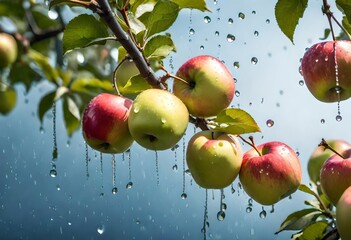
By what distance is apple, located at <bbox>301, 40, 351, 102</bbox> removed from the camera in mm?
1336

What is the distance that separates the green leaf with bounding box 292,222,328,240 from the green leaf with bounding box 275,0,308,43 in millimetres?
477

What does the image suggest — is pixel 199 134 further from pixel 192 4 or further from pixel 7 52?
pixel 7 52

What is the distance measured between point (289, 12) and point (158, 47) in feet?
0.85

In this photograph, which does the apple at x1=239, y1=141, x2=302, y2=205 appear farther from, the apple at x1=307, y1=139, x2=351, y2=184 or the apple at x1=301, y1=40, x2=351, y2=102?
the apple at x1=307, y1=139, x2=351, y2=184

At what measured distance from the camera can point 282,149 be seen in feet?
4.17

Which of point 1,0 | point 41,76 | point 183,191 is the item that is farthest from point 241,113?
point 1,0

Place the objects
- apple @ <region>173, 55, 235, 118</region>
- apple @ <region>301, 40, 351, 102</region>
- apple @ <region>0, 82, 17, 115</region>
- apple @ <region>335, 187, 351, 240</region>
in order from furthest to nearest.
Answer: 1. apple @ <region>0, 82, 17, 115</region>
2. apple @ <region>301, 40, 351, 102</region>
3. apple @ <region>173, 55, 235, 118</region>
4. apple @ <region>335, 187, 351, 240</region>

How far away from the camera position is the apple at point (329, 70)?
52.6 inches

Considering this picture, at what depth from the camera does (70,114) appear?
1718mm

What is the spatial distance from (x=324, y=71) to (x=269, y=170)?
0.30 metres

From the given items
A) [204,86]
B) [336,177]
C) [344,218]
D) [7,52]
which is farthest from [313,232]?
[7,52]

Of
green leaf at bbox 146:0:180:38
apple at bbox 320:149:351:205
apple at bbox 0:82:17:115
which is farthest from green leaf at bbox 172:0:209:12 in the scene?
apple at bbox 0:82:17:115

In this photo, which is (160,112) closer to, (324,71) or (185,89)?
(185,89)

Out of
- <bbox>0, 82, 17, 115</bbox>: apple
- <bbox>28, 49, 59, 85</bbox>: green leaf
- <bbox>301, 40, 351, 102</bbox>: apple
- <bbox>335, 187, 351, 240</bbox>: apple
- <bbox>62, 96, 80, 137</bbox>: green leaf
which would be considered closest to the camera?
<bbox>335, 187, 351, 240</bbox>: apple
